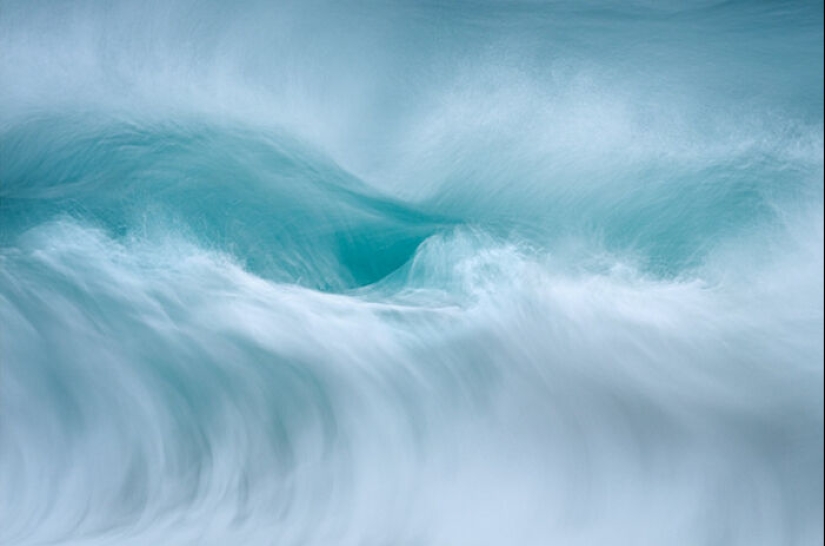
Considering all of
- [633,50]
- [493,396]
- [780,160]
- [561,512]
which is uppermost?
[633,50]

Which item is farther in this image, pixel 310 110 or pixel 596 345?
pixel 310 110

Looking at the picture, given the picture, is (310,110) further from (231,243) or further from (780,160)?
(780,160)

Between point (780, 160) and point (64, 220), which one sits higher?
point (780, 160)

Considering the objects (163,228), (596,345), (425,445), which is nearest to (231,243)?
(163,228)

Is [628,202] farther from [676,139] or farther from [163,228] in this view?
[163,228]

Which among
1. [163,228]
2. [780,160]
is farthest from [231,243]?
[780,160]

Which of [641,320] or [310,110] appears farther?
[310,110]
